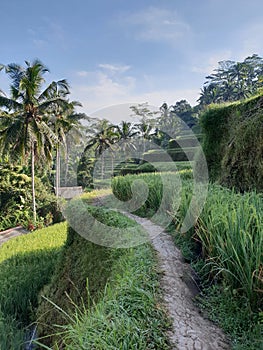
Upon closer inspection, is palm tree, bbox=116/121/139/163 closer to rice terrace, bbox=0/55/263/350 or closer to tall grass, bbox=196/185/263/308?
rice terrace, bbox=0/55/263/350

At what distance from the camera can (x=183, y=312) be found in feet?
6.56

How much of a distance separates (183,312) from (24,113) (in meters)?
13.1

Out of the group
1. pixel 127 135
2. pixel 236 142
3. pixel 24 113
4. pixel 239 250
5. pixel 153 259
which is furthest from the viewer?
pixel 127 135

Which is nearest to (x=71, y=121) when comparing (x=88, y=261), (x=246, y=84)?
(x=88, y=261)

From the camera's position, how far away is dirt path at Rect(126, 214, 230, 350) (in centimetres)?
168

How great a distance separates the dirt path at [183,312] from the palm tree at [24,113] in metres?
11.1

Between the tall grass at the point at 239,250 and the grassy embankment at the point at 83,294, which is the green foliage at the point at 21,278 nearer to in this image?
the grassy embankment at the point at 83,294

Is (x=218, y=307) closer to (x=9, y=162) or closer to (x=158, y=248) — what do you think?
(x=158, y=248)

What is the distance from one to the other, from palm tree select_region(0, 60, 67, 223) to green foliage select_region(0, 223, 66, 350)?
5458 mm

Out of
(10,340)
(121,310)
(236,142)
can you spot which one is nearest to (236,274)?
(121,310)

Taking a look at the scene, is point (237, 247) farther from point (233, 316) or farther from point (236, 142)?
point (236, 142)

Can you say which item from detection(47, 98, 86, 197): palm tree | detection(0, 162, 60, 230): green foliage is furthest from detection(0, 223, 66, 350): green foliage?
detection(47, 98, 86, 197): palm tree

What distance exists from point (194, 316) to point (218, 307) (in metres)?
0.24

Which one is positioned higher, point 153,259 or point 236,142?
point 236,142
